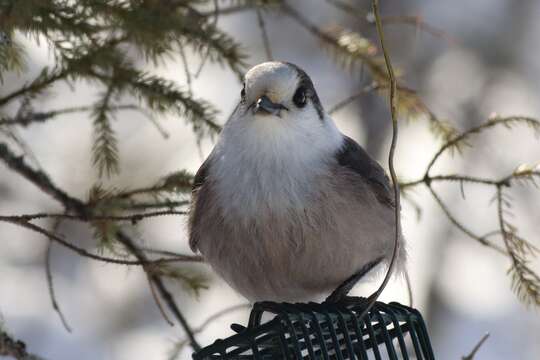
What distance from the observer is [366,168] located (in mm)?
3119

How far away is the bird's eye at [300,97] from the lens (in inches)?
116

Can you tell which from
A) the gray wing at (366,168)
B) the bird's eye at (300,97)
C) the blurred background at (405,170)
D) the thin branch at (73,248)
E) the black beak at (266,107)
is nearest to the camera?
the thin branch at (73,248)

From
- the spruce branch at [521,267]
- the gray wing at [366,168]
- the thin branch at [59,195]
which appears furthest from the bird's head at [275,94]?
the spruce branch at [521,267]

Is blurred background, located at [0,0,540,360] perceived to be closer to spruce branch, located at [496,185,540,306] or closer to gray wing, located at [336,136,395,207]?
gray wing, located at [336,136,395,207]

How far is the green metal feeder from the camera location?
2.44m

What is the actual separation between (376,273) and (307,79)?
25.6 inches

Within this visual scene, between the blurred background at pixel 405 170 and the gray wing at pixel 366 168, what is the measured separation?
299 cm

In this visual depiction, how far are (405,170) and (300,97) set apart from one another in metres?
3.51

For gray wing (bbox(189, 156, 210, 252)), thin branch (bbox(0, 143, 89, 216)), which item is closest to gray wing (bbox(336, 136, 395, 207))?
gray wing (bbox(189, 156, 210, 252))

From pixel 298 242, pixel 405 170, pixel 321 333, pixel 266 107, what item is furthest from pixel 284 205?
pixel 405 170

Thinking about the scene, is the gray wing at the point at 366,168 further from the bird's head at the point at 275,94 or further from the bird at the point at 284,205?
the bird's head at the point at 275,94

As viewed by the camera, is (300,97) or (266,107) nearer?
(266,107)

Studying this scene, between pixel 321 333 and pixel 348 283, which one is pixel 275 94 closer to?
pixel 348 283

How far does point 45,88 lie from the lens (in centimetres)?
290
